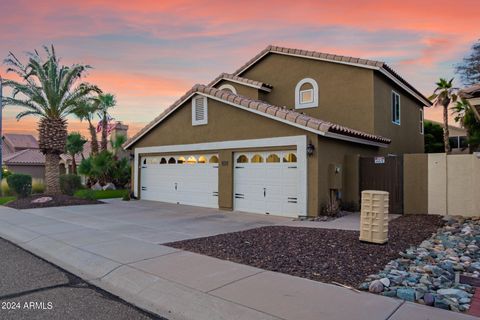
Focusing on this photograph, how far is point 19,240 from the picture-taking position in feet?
29.9

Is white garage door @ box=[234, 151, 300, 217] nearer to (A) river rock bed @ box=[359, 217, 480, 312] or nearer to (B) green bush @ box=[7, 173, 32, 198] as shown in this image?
(A) river rock bed @ box=[359, 217, 480, 312]

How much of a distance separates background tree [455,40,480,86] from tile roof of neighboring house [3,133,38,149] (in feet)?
177

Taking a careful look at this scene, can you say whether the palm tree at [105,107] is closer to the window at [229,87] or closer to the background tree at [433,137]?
the window at [229,87]

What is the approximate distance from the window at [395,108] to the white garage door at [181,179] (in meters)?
9.21

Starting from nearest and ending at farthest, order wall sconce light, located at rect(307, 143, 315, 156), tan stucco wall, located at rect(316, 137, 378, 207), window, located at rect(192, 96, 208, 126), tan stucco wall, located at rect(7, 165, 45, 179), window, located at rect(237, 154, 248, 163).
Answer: wall sconce light, located at rect(307, 143, 315, 156)
tan stucco wall, located at rect(316, 137, 378, 207)
window, located at rect(237, 154, 248, 163)
window, located at rect(192, 96, 208, 126)
tan stucco wall, located at rect(7, 165, 45, 179)

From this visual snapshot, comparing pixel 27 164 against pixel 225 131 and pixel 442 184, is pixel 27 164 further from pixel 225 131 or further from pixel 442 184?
pixel 442 184

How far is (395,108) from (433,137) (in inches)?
779

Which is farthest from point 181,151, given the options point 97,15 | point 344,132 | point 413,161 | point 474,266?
point 474,266

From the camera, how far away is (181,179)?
669 inches

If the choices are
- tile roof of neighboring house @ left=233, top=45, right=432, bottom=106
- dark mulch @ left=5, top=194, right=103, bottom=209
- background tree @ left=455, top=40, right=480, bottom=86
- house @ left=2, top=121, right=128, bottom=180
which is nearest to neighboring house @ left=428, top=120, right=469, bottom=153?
background tree @ left=455, top=40, right=480, bottom=86

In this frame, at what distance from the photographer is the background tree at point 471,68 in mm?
30328

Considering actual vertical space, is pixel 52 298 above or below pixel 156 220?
below

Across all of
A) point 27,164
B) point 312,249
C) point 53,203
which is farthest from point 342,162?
point 27,164

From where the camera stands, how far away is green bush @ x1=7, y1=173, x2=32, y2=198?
1914 cm
